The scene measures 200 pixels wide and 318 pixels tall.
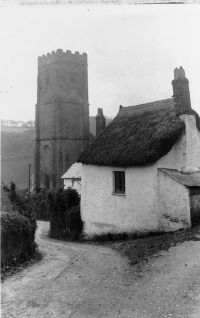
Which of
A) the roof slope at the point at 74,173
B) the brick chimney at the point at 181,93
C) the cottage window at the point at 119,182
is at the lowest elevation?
the cottage window at the point at 119,182

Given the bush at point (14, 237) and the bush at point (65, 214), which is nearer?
the bush at point (14, 237)

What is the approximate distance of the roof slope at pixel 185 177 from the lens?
15.7 metres

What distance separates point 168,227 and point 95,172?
20.0 ft

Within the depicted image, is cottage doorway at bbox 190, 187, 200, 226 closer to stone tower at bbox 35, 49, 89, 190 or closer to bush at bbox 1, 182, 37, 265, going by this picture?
bush at bbox 1, 182, 37, 265

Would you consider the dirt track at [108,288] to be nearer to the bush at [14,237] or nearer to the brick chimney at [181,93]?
the bush at [14,237]

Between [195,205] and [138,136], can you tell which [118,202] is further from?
[195,205]

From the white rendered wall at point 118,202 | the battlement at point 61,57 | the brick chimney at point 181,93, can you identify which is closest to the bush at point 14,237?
the white rendered wall at point 118,202

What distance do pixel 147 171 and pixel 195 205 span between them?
2.94 m

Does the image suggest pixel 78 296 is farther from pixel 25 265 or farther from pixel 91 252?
pixel 91 252

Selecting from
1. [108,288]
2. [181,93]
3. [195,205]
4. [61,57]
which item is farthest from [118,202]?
[61,57]

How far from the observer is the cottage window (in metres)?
18.5

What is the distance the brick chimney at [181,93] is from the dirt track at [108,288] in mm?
8215

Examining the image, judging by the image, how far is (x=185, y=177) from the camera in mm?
16625

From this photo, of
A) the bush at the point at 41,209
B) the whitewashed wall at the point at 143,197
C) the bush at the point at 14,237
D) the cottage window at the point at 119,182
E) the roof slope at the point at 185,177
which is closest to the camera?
the bush at the point at 14,237
